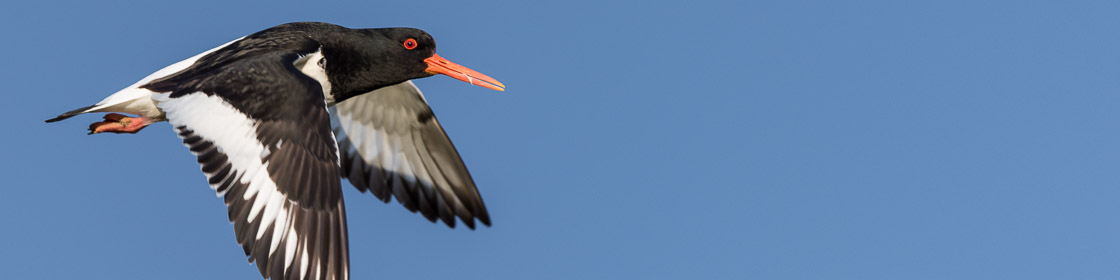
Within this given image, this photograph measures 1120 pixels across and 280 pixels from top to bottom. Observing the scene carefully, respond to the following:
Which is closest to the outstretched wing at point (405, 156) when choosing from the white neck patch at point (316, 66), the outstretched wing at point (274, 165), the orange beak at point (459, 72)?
the orange beak at point (459, 72)

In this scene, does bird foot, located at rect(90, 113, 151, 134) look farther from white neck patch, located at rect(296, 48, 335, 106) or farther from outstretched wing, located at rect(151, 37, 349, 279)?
white neck patch, located at rect(296, 48, 335, 106)

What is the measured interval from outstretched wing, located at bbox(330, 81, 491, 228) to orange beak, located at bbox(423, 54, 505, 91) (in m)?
1.08

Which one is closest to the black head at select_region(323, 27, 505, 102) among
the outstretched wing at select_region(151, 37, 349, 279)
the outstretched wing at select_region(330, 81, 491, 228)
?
the outstretched wing at select_region(330, 81, 491, 228)

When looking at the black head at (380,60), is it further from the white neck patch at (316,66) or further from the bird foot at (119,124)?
the bird foot at (119,124)

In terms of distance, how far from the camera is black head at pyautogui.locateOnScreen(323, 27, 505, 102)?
11453mm

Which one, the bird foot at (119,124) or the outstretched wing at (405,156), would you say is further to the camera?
the outstretched wing at (405,156)

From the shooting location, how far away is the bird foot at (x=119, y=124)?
34.7 feet

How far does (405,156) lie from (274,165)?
4017 millimetres

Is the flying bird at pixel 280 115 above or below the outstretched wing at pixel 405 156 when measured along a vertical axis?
below

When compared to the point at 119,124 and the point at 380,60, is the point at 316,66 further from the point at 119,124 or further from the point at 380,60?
the point at 119,124

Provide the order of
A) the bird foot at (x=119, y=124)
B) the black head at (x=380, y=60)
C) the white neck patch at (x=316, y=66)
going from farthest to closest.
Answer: the black head at (x=380, y=60) < the white neck patch at (x=316, y=66) < the bird foot at (x=119, y=124)

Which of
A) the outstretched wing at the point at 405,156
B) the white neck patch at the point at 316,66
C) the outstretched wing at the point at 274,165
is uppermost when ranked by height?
the outstretched wing at the point at 405,156

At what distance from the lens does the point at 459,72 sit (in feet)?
40.5

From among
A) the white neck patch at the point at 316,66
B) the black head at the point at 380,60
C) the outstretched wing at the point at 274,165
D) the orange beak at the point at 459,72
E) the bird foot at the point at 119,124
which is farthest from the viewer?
the orange beak at the point at 459,72
